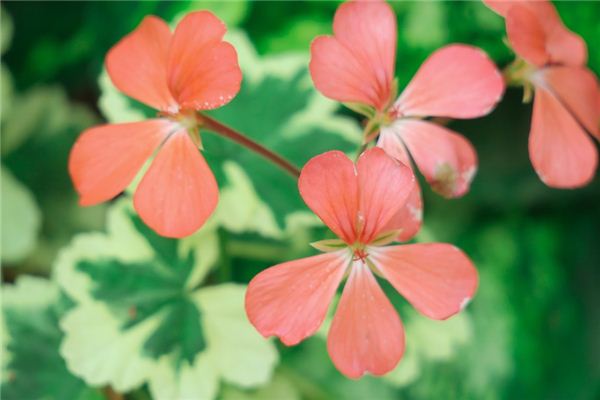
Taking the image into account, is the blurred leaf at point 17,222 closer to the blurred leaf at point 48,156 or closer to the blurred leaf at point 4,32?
the blurred leaf at point 48,156

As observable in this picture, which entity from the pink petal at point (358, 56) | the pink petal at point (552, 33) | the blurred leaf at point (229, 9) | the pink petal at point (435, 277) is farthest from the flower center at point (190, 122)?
the blurred leaf at point (229, 9)

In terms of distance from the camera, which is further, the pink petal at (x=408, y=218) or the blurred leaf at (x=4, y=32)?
the blurred leaf at (x=4, y=32)

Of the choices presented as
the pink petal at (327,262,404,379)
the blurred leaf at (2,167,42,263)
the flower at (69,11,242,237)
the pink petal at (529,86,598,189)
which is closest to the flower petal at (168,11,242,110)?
the flower at (69,11,242,237)

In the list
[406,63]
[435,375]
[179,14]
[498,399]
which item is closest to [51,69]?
[179,14]

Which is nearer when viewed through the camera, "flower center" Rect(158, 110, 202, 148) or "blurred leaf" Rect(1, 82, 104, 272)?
"flower center" Rect(158, 110, 202, 148)

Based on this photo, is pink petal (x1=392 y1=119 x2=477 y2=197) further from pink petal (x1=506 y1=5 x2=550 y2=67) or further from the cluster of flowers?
pink petal (x1=506 y1=5 x2=550 y2=67)

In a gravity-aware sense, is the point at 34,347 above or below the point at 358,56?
below

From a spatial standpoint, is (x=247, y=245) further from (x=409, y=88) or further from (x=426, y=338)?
(x=409, y=88)

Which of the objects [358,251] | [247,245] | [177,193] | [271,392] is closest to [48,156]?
[247,245]
